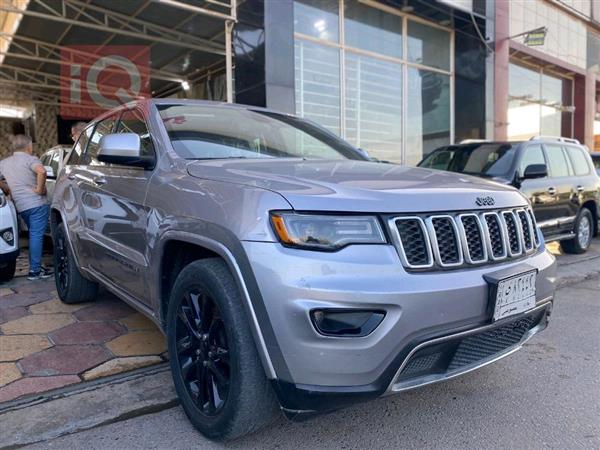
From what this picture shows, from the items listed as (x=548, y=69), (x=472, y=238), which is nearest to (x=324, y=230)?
(x=472, y=238)

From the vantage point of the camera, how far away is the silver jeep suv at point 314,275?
1829 millimetres

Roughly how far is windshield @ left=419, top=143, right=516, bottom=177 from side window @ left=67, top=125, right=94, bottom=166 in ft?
14.9

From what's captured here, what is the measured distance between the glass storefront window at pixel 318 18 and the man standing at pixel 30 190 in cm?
579

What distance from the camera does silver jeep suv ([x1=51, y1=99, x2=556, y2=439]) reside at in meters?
1.83

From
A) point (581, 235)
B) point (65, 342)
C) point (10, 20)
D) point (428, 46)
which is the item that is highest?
point (10, 20)

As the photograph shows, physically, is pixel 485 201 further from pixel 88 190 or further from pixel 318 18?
pixel 318 18

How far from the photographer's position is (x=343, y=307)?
1795 mm

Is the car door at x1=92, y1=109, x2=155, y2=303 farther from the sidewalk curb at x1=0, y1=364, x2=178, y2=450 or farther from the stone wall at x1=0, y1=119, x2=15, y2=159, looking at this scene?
the stone wall at x1=0, y1=119, x2=15, y2=159

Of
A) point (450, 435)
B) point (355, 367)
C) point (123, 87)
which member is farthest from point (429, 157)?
point (123, 87)

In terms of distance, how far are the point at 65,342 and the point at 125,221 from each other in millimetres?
1121

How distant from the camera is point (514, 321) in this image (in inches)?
87.5

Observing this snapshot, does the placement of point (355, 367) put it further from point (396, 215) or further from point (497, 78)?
point (497, 78)

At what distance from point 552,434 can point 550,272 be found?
2.52ft

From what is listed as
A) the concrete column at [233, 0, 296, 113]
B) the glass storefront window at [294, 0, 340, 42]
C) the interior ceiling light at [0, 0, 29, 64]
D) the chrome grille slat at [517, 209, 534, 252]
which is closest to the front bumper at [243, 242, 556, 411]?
the chrome grille slat at [517, 209, 534, 252]
